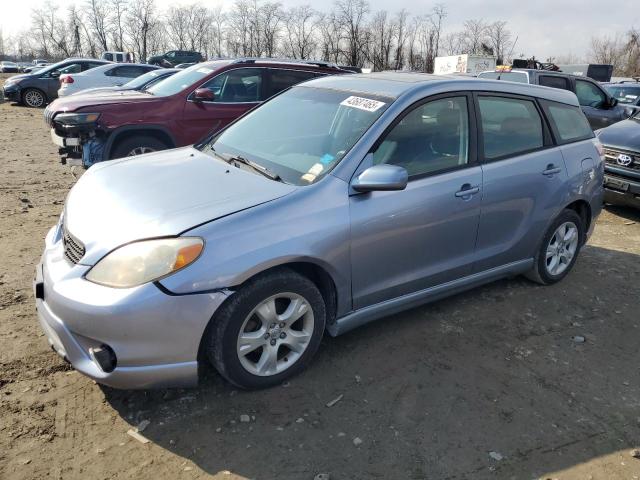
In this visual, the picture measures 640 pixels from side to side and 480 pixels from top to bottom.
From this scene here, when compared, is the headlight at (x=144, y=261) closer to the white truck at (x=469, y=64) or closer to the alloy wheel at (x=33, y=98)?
the alloy wheel at (x=33, y=98)

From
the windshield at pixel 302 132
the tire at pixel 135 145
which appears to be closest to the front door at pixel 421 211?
the windshield at pixel 302 132

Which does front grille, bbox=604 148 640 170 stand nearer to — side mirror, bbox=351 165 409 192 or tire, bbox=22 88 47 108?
side mirror, bbox=351 165 409 192

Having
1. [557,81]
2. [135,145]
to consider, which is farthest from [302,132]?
[557,81]

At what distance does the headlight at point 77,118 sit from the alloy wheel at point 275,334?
4.71 metres

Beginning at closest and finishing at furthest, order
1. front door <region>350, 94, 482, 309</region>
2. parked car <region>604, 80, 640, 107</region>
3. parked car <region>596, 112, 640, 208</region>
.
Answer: front door <region>350, 94, 482, 309</region>
parked car <region>596, 112, 640, 208</region>
parked car <region>604, 80, 640, 107</region>

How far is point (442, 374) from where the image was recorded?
3.31 m

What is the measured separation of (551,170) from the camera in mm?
4266

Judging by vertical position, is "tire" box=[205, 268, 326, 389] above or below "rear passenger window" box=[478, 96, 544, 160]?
below

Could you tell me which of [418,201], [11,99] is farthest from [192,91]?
[11,99]

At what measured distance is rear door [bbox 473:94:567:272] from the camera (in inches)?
153

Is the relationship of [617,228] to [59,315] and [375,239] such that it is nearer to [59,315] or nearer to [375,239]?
[375,239]

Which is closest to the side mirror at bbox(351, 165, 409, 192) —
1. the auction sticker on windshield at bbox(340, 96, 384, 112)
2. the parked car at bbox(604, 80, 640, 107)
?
the auction sticker on windshield at bbox(340, 96, 384, 112)

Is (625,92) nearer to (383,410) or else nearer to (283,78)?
(283,78)

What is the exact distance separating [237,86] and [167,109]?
3.49 ft
